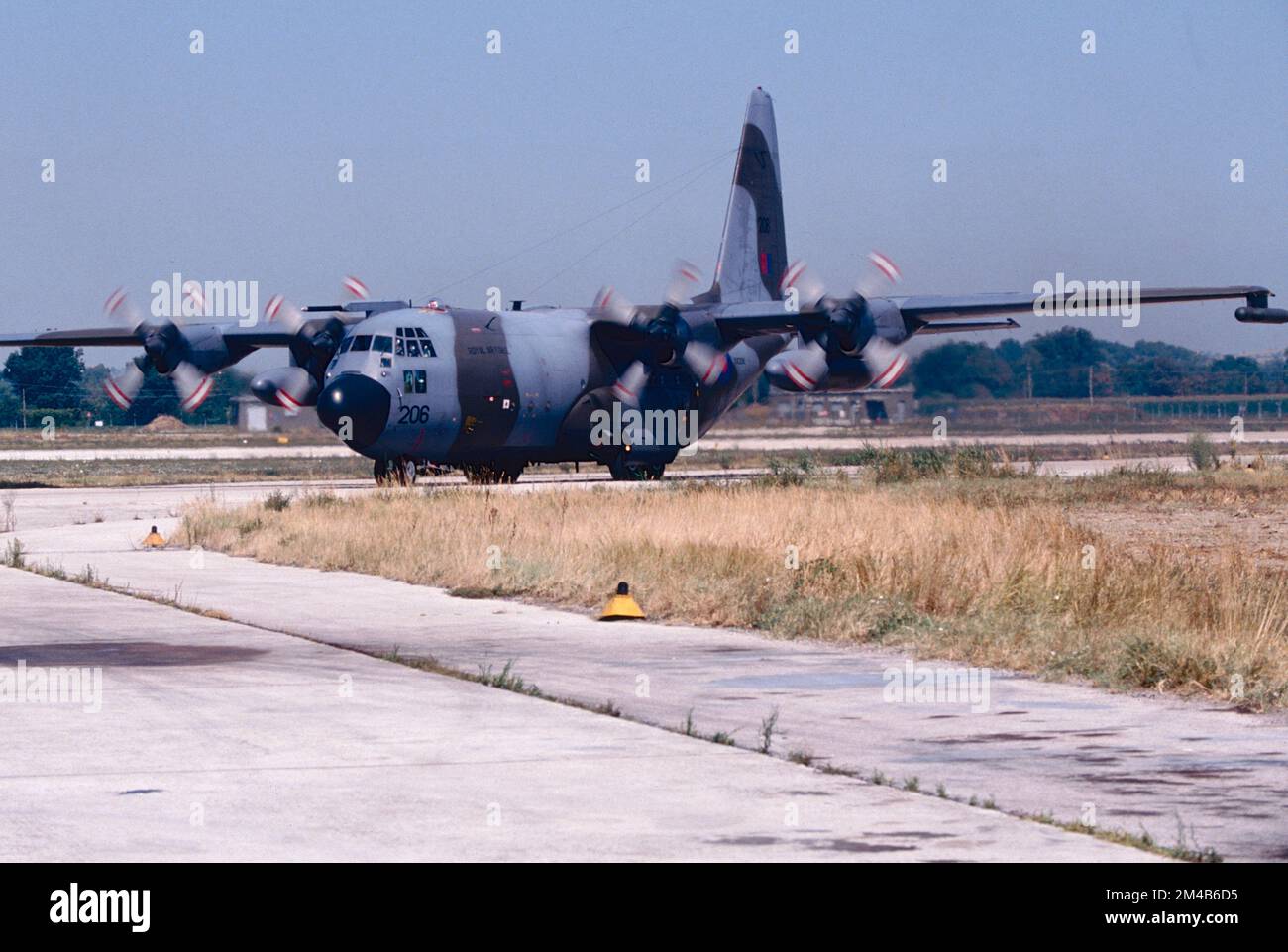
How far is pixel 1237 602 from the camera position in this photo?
54.5 feet

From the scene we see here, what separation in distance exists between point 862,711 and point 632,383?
33.1 metres

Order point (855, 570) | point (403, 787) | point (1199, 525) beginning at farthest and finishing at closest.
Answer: point (1199, 525)
point (855, 570)
point (403, 787)

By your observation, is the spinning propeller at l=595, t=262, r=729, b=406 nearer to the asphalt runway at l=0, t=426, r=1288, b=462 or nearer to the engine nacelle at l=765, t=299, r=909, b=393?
the engine nacelle at l=765, t=299, r=909, b=393

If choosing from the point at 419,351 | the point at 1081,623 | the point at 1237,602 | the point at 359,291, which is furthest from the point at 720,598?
the point at 359,291

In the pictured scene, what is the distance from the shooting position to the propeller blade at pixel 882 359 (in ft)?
146

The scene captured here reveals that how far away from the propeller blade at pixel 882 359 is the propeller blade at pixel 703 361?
13.7ft

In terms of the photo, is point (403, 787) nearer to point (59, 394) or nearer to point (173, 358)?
point (173, 358)

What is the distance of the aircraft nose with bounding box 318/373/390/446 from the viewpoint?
3741 centimetres

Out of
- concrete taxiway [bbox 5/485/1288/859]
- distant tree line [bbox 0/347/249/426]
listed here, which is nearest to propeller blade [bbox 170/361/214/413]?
concrete taxiway [bbox 5/485/1288/859]

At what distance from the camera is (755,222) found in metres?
54.2

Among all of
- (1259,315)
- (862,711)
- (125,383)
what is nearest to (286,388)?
(125,383)

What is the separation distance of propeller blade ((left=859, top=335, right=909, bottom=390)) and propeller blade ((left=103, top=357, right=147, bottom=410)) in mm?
19833

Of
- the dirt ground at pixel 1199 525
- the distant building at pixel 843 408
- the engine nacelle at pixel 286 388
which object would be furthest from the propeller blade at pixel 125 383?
the distant building at pixel 843 408
